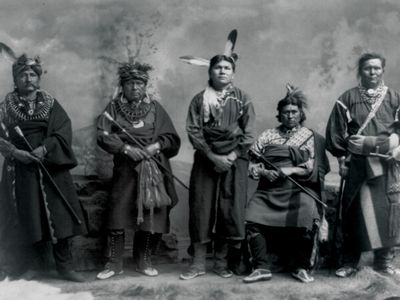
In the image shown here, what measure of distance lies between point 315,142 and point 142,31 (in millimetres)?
2222

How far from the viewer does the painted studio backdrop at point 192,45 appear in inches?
220

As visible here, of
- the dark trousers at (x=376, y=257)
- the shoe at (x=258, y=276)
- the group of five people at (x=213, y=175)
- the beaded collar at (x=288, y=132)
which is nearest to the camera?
the shoe at (x=258, y=276)

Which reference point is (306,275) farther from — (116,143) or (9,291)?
(9,291)

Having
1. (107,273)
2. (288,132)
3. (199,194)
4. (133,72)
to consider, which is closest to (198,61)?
(133,72)

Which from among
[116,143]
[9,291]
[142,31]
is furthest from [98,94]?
[9,291]

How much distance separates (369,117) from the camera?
488 centimetres

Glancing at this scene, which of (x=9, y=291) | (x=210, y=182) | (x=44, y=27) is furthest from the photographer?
(x=44, y=27)

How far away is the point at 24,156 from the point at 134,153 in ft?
3.06

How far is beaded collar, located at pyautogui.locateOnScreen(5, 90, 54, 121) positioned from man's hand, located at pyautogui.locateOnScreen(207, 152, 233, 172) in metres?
1.52

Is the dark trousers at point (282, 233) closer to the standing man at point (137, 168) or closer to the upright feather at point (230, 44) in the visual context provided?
the standing man at point (137, 168)

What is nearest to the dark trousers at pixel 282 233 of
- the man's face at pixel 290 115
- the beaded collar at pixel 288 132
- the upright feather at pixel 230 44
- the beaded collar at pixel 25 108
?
the beaded collar at pixel 288 132

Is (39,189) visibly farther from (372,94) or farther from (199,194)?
(372,94)

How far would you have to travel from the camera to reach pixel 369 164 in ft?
15.8

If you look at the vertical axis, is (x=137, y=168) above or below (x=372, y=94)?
below
